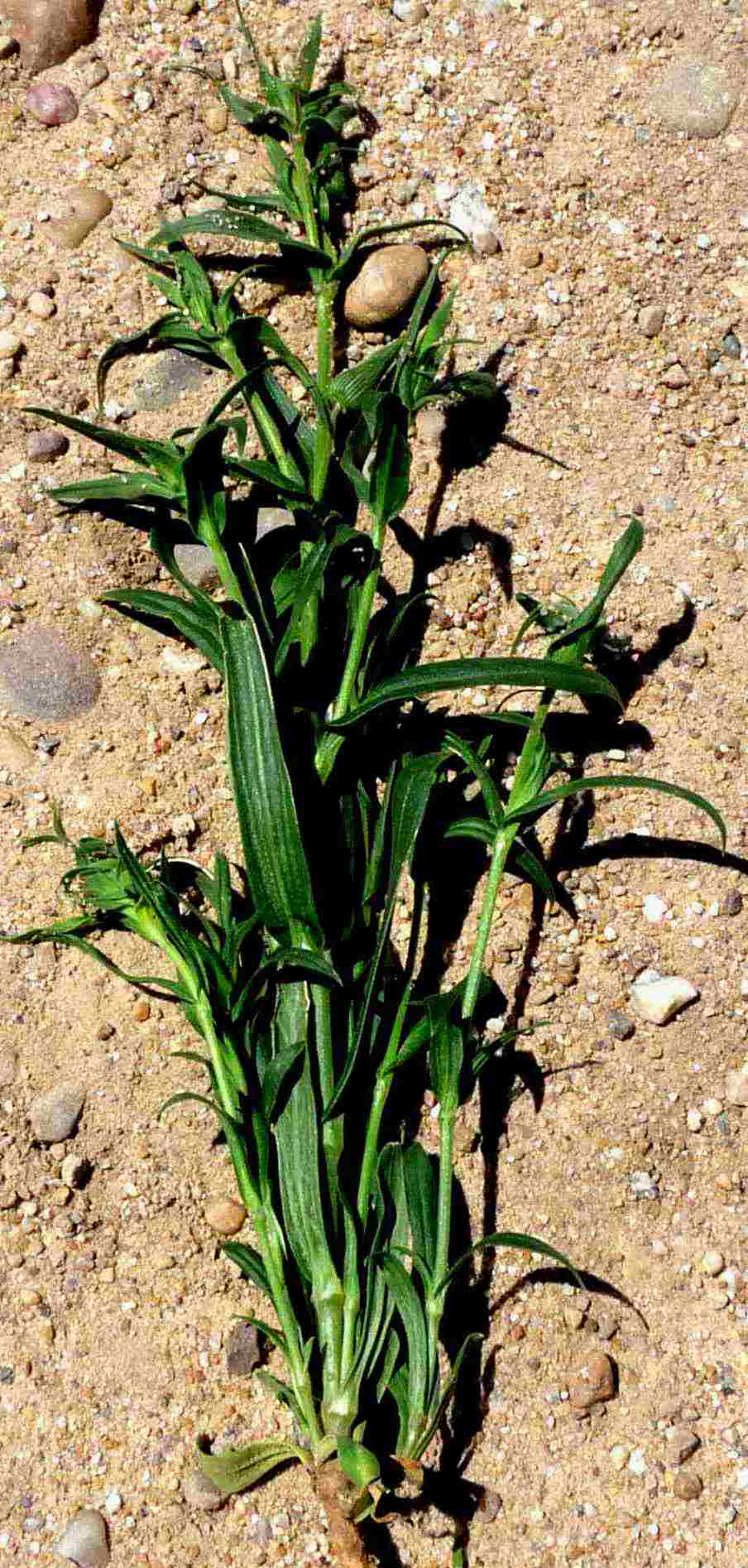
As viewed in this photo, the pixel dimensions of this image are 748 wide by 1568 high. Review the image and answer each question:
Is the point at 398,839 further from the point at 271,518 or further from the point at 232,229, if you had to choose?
the point at 232,229

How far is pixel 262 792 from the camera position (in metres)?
1.63

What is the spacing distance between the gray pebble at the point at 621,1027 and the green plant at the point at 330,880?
18 cm

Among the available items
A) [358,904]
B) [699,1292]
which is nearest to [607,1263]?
[699,1292]

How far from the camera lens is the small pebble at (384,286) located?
2.05 meters

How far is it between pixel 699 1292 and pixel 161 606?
1.14 m

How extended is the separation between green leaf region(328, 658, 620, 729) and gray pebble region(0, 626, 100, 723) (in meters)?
0.47

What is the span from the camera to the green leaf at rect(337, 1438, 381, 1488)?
1533 millimetres

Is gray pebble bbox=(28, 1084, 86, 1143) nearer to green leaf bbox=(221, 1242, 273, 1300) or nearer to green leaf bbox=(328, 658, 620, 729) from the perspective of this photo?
green leaf bbox=(221, 1242, 273, 1300)

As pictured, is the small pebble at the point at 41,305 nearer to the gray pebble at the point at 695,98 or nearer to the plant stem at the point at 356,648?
the plant stem at the point at 356,648

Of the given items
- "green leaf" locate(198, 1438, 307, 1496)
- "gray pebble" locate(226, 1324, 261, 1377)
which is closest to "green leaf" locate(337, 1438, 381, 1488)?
"green leaf" locate(198, 1438, 307, 1496)

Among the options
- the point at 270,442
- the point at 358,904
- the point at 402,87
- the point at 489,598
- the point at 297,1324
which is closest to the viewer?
the point at 297,1324

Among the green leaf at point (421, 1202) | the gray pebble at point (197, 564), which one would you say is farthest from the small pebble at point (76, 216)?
the green leaf at point (421, 1202)

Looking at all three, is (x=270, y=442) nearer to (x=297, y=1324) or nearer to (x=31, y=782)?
(x=31, y=782)

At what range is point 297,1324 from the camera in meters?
1.60
